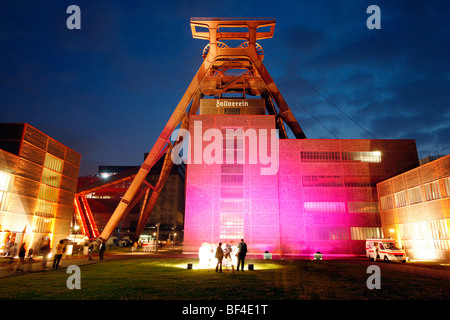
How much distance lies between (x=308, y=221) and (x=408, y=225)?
912cm

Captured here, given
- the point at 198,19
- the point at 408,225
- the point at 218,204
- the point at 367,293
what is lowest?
the point at 367,293

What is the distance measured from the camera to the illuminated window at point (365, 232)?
2971 cm

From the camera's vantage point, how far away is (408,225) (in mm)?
25062

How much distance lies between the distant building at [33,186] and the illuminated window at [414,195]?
30.7 metres

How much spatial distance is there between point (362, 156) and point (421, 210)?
9965 millimetres

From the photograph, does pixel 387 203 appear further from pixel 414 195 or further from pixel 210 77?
pixel 210 77

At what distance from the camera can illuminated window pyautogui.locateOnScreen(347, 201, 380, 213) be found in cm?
3025

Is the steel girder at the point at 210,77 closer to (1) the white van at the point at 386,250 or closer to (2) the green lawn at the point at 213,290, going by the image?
(1) the white van at the point at 386,250

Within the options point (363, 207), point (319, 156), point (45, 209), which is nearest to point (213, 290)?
point (45, 209)

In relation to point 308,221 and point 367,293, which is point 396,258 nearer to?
point 308,221

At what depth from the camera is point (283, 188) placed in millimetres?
30922

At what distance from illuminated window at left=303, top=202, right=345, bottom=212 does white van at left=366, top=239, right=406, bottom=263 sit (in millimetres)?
6381
